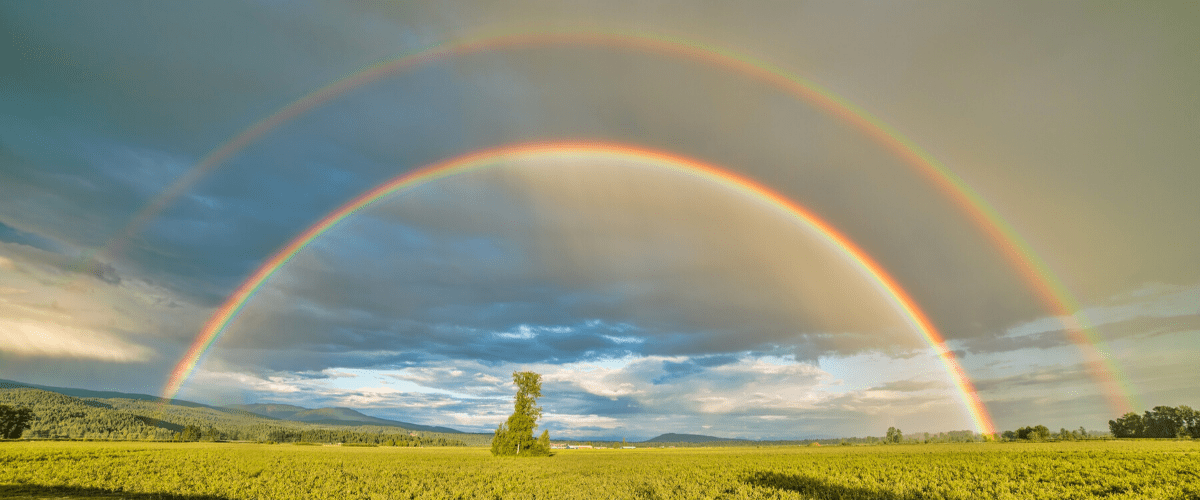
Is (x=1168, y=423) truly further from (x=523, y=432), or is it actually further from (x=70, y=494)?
(x=70, y=494)

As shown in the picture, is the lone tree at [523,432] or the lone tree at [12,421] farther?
the lone tree at [12,421]

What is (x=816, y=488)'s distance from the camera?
153ft

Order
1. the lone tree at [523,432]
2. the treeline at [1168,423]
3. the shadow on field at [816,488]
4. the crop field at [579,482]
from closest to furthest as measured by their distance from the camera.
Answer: the crop field at [579,482]
the shadow on field at [816,488]
the lone tree at [523,432]
the treeline at [1168,423]

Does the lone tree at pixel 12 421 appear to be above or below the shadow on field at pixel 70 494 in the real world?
below

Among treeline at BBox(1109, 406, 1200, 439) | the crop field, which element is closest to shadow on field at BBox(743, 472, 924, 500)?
the crop field

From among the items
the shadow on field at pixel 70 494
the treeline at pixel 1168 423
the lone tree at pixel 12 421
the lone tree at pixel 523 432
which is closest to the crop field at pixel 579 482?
the shadow on field at pixel 70 494

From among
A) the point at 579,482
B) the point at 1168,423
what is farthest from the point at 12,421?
the point at 1168,423

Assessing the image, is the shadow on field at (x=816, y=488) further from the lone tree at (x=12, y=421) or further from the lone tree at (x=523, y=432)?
the lone tree at (x=12, y=421)

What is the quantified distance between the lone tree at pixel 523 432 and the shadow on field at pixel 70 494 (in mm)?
71011

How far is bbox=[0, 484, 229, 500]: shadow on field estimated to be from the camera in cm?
3381

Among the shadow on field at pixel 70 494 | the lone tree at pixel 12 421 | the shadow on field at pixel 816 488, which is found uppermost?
the shadow on field at pixel 816 488

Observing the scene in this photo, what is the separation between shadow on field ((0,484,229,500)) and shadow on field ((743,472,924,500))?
1713 inches

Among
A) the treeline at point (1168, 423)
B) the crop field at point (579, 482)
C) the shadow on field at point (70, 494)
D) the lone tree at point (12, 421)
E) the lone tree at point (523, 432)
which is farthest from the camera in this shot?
the treeline at point (1168, 423)

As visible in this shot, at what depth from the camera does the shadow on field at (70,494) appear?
33.8 metres
